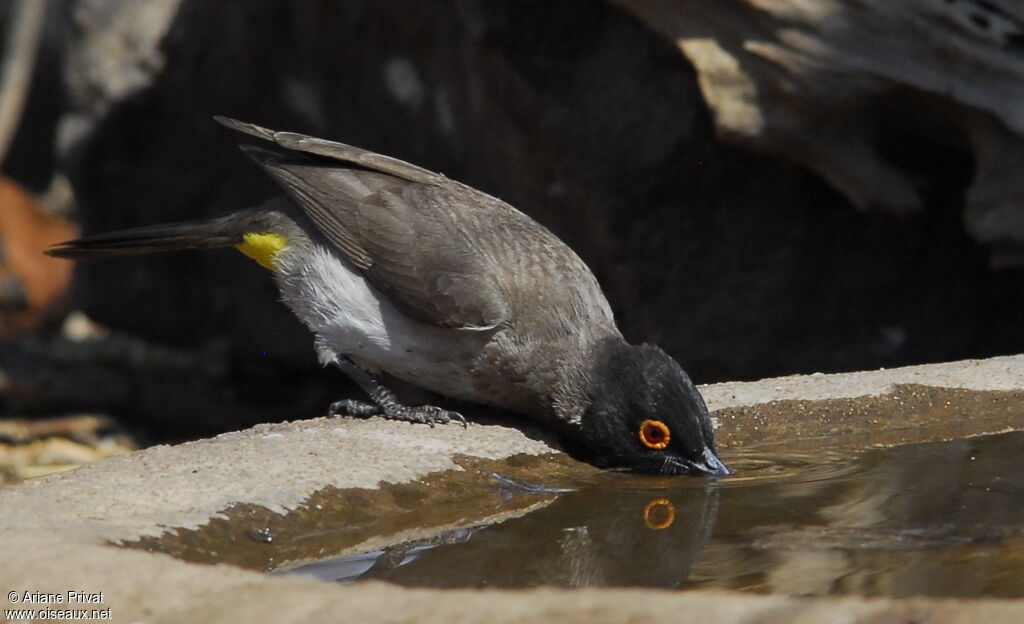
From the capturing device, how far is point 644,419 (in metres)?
4.49

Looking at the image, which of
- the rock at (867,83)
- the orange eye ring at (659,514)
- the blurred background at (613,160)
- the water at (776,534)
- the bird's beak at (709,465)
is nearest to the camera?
the water at (776,534)

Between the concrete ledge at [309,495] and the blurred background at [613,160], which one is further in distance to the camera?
the blurred background at [613,160]

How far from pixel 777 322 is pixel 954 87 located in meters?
1.79

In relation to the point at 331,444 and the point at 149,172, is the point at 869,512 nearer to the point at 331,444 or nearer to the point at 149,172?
the point at 331,444

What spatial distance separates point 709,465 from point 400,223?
5.25ft

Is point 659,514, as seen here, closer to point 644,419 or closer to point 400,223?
point 644,419

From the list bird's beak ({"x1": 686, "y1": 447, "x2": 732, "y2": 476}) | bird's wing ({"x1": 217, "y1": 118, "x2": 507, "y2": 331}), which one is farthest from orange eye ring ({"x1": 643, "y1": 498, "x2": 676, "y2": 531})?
bird's wing ({"x1": 217, "y1": 118, "x2": 507, "y2": 331})

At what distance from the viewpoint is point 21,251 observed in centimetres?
1240

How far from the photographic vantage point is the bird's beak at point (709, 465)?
4359mm

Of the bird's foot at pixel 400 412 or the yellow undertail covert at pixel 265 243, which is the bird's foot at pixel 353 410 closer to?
the bird's foot at pixel 400 412

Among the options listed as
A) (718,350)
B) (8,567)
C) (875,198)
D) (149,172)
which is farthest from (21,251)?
(8,567)

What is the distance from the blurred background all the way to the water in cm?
246

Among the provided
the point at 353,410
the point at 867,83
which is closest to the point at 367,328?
the point at 353,410

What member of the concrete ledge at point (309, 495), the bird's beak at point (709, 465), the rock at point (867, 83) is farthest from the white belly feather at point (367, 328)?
the rock at point (867, 83)
